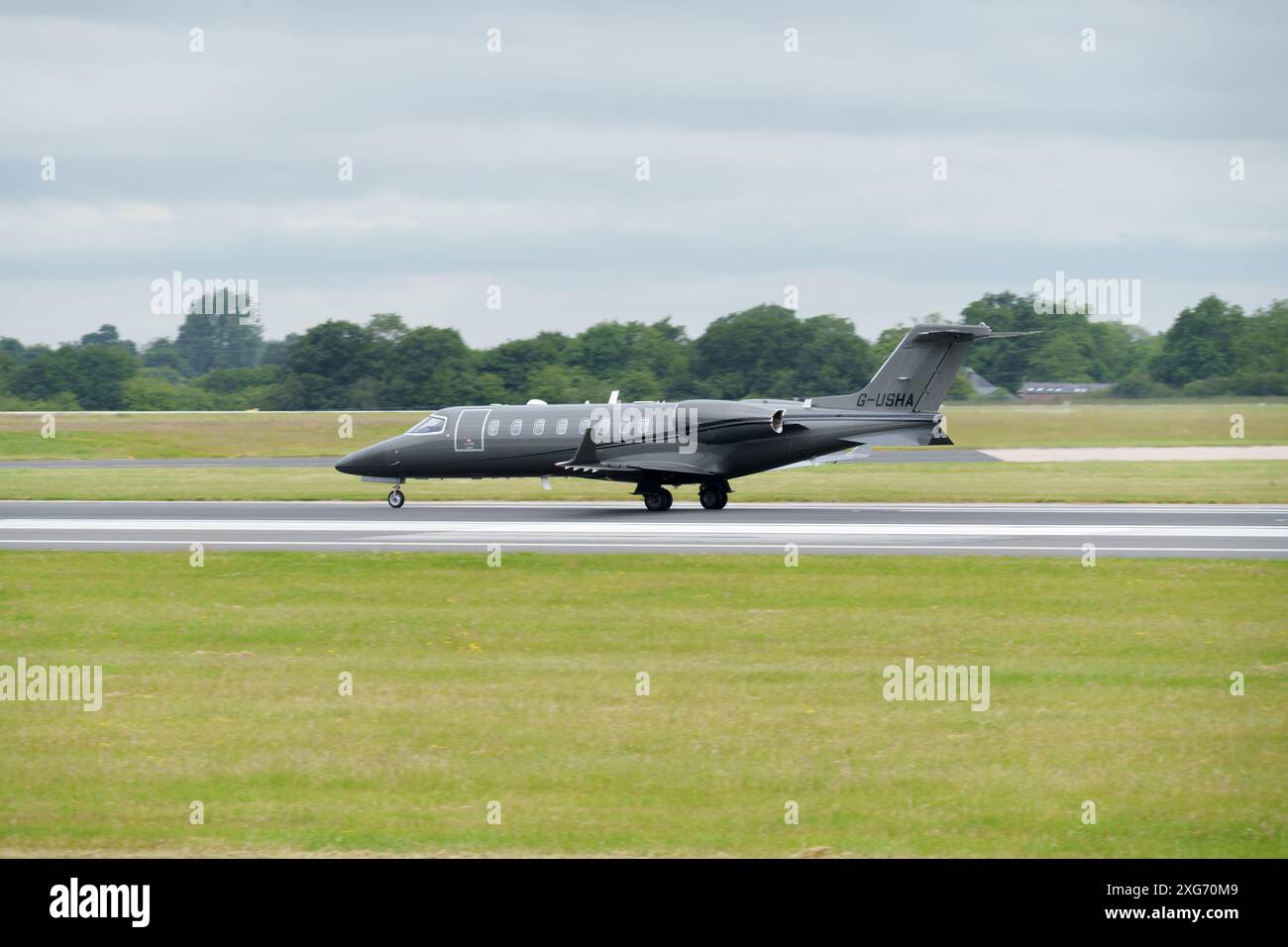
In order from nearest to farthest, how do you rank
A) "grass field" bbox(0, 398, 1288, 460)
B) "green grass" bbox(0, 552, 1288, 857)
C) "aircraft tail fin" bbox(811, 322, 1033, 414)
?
"green grass" bbox(0, 552, 1288, 857) → "aircraft tail fin" bbox(811, 322, 1033, 414) → "grass field" bbox(0, 398, 1288, 460)

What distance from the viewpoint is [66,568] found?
24.6m

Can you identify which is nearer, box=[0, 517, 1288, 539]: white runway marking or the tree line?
box=[0, 517, 1288, 539]: white runway marking

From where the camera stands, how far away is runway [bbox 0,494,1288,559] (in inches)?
1093

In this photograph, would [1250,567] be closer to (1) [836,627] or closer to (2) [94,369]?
(1) [836,627]

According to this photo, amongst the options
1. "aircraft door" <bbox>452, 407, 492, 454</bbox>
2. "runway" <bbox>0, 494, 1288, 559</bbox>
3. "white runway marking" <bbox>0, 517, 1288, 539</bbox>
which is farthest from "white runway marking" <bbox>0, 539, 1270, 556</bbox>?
"aircraft door" <bbox>452, 407, 492, 454</bbox>

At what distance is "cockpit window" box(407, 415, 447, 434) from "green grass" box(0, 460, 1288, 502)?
12.3 feet

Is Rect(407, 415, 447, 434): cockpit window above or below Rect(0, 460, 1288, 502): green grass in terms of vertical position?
above

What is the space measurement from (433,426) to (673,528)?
1017 cm

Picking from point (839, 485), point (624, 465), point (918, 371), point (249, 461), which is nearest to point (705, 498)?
point (624, 465)

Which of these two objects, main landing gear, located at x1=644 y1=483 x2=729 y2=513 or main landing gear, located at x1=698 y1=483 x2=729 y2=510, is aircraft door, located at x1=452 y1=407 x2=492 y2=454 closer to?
main landing gear, located at x1=644 y1=483 x2=729 y2=513

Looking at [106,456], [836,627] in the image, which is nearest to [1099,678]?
[836,627]

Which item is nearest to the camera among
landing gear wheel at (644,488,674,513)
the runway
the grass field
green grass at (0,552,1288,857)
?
green grass at (0,552,1288,857)

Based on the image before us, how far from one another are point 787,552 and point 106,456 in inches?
1973

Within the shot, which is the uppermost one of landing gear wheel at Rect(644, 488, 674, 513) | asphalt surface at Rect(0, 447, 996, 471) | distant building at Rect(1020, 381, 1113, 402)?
distant building at Rect(1020, 381, 1113, 402)
